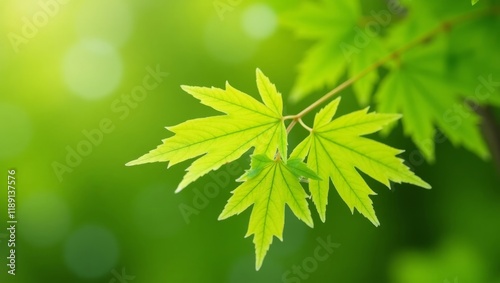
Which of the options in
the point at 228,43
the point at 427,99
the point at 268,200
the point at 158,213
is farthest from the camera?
the point at 158,213

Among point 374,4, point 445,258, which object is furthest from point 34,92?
point 445,258

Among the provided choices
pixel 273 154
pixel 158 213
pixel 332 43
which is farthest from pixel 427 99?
pixel 158 213

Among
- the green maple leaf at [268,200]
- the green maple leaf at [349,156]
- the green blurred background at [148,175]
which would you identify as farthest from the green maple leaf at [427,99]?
the green blurred background at [148,175]

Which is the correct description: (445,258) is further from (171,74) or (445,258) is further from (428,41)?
(171,74)

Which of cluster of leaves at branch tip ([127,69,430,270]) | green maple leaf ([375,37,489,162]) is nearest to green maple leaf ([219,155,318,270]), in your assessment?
cluster of leaves at branch tip ([127,69,430,270])

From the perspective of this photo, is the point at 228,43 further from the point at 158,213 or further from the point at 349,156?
the point at 349,156

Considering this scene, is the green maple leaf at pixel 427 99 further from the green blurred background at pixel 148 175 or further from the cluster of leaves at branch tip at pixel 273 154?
the green blurred background at pixel 148 175
